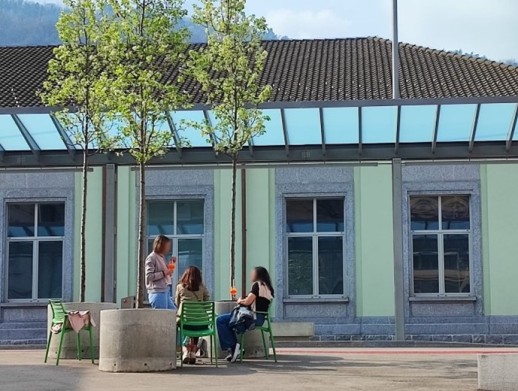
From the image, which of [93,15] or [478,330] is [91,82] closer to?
[93,15]

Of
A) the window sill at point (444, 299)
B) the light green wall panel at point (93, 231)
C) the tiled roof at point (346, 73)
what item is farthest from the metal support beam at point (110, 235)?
the window sill at point (444, 299)

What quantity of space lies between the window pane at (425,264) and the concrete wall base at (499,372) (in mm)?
15092

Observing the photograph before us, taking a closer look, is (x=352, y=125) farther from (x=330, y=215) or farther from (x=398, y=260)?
(x=330, y=215)

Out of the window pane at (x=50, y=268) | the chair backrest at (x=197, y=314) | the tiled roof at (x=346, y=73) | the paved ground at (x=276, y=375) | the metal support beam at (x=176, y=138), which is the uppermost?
the tiled roof at (x=346, y=73)

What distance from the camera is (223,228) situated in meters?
26.0

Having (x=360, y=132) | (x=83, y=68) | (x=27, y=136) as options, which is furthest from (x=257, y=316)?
(x=27, y=136)

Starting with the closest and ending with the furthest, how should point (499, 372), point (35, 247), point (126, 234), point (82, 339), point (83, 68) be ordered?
point (499, 372) → point (82, 339) → point (83, 68) → point (126, 234) → point (35, 247)

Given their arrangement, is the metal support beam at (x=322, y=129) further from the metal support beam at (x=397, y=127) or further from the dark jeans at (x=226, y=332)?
the dark jeans at (x=226, y=332)

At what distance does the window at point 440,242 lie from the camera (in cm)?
2564

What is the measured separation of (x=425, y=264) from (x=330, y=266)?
2187 mm

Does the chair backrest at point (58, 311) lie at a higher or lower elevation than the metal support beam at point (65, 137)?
lower

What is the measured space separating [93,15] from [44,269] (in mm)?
12566

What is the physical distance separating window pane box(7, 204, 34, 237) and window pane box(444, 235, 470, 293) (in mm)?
9796

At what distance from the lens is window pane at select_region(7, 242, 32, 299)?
26.7 meters
